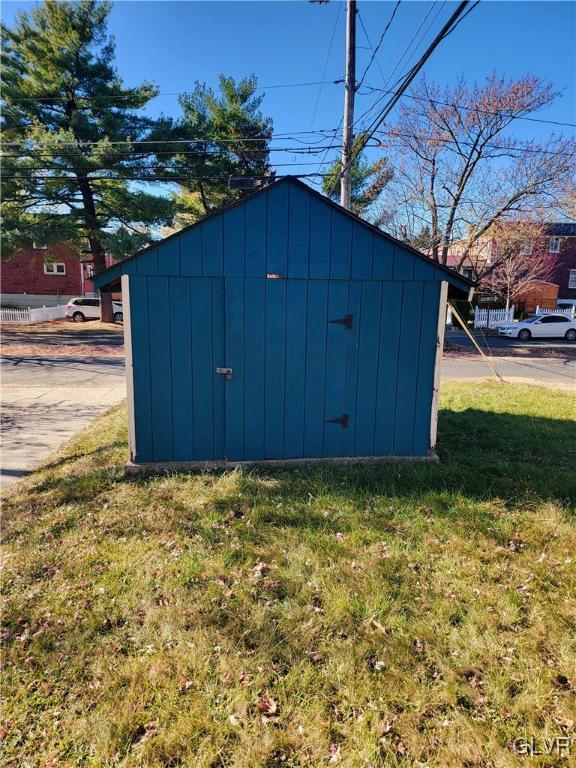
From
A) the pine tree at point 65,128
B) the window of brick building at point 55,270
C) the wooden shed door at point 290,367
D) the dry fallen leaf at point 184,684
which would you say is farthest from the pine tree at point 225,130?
the dry fallen leaf at point 184,684

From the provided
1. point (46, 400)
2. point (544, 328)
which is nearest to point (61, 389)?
point (46, 400)

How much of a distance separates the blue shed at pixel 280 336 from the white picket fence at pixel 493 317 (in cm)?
2270

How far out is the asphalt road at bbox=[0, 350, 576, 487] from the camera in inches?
236

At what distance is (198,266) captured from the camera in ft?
14.8

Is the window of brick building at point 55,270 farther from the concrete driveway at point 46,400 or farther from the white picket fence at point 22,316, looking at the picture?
the concrete driveway at point 46,400

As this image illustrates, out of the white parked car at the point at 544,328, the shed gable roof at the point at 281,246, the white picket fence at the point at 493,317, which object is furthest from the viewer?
the white picket fence at the point at 493,317

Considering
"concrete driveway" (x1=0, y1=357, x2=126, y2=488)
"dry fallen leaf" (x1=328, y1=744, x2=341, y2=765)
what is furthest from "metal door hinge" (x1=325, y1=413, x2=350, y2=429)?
"concrete driveway" (x1=0, y1=357, x2=126, y2=488)

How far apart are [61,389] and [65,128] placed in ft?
43.6

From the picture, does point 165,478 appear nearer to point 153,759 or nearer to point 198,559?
point 198,559

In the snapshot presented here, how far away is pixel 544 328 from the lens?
837 inches

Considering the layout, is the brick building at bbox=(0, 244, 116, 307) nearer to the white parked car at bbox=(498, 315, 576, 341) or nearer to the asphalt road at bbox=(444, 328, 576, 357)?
the asphalt road at bbox=(444, 328, 576, 357)

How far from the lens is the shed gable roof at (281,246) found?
4.44 meters

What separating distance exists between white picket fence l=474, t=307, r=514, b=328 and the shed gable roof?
22.9 m

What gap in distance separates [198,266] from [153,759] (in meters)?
3.92
